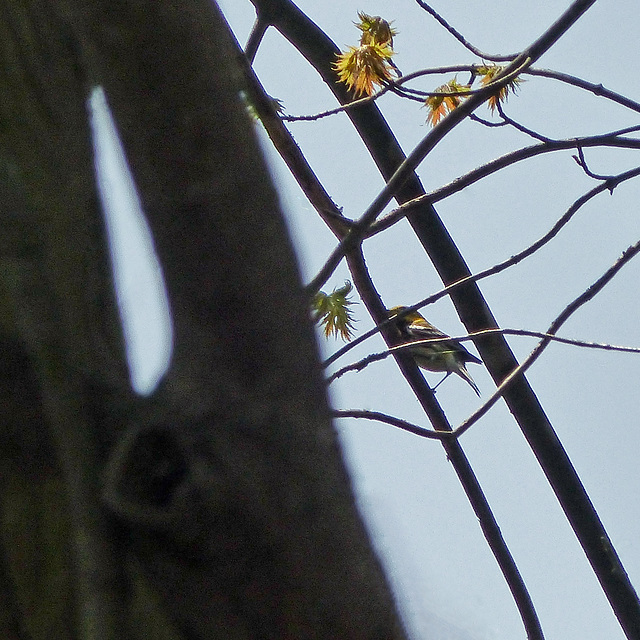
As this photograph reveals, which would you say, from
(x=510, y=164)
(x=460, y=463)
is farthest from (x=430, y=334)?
(x=510, y=164)

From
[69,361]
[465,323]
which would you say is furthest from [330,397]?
[465,323]

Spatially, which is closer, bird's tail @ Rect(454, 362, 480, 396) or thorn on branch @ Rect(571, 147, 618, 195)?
thorn on branch @ Rect(571, 147, 618, 195)

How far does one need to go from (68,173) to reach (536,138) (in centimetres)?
198

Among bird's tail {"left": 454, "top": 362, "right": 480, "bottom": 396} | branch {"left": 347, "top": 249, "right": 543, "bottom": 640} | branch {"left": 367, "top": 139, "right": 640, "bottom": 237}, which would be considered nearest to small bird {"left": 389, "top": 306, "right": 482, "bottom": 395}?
bird's tail {"left": 454, "top": 362, "right": 480, "bottom": 396}

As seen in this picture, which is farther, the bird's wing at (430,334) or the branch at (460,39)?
the bird's wing at (430,334)

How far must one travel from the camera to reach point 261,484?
56cm

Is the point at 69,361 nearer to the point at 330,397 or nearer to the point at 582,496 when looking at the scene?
the point at 330,397

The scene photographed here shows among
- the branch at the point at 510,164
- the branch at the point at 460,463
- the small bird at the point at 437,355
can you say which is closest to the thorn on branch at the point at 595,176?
the branch at the point at 510,164

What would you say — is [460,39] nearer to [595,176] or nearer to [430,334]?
[595,176]

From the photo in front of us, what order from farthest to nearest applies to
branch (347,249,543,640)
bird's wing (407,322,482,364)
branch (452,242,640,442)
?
1. bird's wing (407,322,482,364)
2. branch (347,249,543,640)
3. branch (452,242,640,442)

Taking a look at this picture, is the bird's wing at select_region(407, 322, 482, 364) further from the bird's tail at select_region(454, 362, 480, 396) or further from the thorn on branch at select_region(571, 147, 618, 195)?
the thorn on branch at select_region(571, 147, 618, 195)

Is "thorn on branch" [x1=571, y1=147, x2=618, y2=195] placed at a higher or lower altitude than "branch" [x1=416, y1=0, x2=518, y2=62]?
lower

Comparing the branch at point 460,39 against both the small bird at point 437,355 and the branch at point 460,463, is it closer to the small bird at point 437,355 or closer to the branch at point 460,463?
the branch at point 460,463

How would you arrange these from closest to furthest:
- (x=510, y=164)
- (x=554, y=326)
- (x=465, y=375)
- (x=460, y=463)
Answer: (x=554, y=326) < (x=510, y=164) < (x=460, y=463) < (x=465, y=375)
